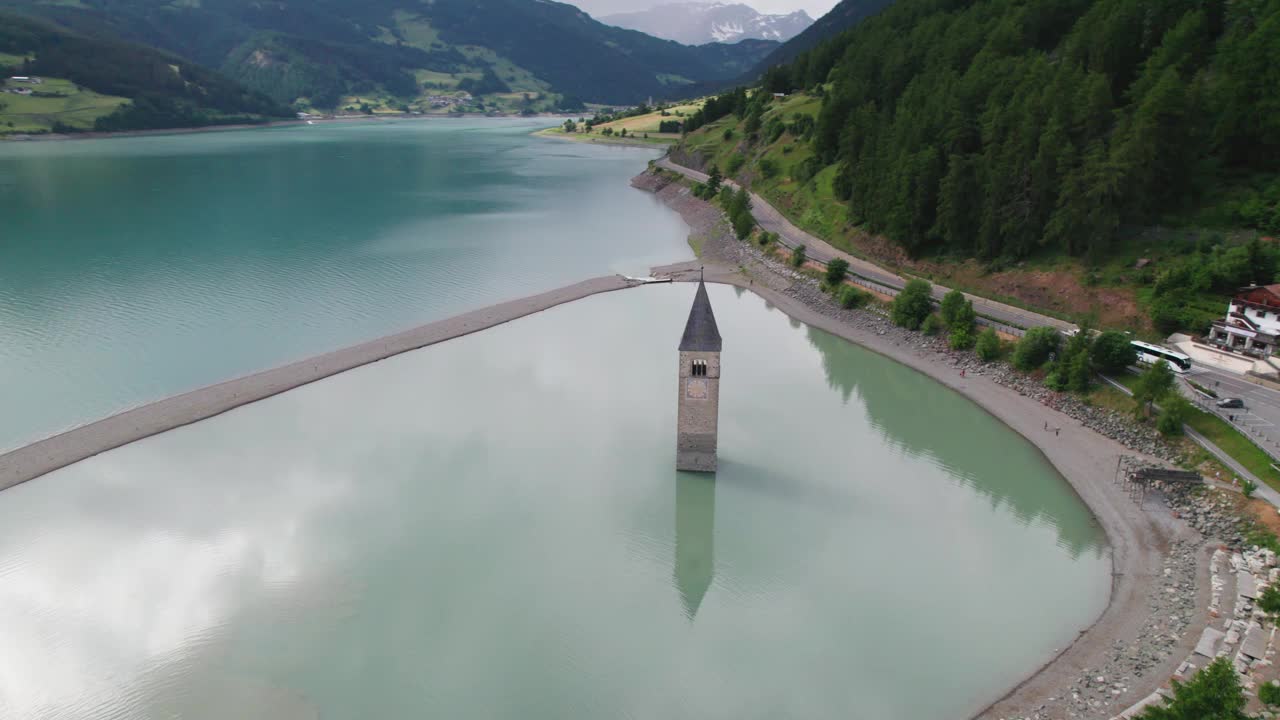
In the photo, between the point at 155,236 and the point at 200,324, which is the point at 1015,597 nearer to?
the point at 200,324

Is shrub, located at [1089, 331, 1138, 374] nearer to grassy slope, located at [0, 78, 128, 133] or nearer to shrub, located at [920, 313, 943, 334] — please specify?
shrub, located at [920, 313, 943, 334]

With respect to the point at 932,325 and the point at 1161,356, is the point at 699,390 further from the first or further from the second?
the point at 1161,356

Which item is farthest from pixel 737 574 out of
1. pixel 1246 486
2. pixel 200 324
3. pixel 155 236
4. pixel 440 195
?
pixel 440 195

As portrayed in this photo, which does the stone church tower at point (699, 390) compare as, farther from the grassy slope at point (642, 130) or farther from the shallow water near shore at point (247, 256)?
the grassy slope at point (642, 130)

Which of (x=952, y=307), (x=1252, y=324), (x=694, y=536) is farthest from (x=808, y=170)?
(x=694, y=536)

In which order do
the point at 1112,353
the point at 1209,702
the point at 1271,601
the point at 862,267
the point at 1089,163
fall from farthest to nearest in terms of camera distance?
the point at 862,267, the point at 1089,163, the point at 1112,353, the point at 1271,601, the point at 1209,702

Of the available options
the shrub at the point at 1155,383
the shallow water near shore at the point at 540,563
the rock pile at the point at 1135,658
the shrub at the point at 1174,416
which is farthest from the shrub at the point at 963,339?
the rock pile at the point at 1135,658
